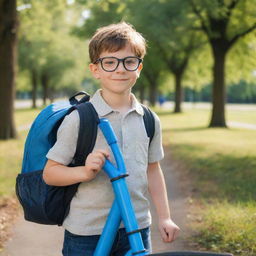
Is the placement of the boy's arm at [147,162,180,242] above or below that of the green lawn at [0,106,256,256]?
above

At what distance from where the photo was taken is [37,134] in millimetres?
2242

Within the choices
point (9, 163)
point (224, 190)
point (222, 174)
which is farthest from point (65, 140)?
point (9, 163)

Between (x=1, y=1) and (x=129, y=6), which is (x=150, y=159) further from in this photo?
(x=129, y=6)

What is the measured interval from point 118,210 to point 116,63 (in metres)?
0.66

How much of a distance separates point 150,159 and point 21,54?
40.2 metres

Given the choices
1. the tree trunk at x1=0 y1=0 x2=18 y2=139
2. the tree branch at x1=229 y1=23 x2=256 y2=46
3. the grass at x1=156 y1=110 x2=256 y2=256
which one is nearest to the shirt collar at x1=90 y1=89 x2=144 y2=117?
the grass at x1=156 y1=110 x2=256 y2=256

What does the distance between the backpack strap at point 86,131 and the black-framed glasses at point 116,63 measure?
0.20 metres

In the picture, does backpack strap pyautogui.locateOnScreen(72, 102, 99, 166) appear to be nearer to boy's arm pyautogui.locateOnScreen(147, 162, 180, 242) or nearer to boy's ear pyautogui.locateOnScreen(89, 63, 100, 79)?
boy's ear pyautogui.locateOnScreen(89, 63, 100, 79)

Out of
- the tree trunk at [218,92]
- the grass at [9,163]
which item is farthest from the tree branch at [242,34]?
the grass at [9,163]

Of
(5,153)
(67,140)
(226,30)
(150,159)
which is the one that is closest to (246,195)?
(150,159)

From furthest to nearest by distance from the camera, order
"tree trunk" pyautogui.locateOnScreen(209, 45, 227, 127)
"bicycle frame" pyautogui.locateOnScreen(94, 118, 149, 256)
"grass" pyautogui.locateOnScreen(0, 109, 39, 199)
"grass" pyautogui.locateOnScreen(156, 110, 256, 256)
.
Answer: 1. "tree trunk" pyautogui.locateOnScreen(209, 45, 227, 127)
2. "grass" pyautogui.locateOnScreen(0, 109, 39, 199)
3. "grass" pyautogui.locateOnScreen(156, 110, 256, 256)
4. "bicycle frame" pyautogui.locateOnScreen(94, 118, 149, 256)

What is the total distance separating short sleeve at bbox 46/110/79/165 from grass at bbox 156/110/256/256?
2.60 m

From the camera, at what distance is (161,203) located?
7.91 feet

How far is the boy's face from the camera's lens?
2.23m
